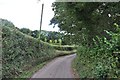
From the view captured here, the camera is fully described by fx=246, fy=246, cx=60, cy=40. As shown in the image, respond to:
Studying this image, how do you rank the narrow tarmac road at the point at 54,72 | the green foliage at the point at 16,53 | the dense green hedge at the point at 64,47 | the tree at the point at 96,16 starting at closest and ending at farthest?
the tree at the point at 96,16, the green foliage at the point at 16,53, the narrow tarmac road at the point at 54,72, the dense green hedge at the point at 64,47

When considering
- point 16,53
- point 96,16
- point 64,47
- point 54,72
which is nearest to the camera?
point 96,16

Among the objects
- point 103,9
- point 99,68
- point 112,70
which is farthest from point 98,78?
point 103,9

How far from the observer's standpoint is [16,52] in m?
12.8

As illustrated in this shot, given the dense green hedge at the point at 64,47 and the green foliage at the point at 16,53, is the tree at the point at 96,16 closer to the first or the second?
the green foliage at the point at 16,53

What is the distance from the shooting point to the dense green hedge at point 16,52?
11570 millimetres

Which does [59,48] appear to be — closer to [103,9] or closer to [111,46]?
[103,9]

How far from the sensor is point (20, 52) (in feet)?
44.3

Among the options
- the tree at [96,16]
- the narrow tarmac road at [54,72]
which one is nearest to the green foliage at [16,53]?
the narrow tarmac road at [54,72]

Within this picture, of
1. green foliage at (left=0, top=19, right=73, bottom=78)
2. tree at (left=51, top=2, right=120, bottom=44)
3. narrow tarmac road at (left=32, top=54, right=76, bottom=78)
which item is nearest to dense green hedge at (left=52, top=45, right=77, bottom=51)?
narrow tarmac road at (left=32, top=54, right=76, bottom=78)

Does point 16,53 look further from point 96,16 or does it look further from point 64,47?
point 64,47

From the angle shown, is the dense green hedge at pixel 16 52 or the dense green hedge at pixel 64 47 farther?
the dense green hedge at pixel 64 47

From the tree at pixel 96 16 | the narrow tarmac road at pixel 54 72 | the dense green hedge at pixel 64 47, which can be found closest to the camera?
the tree at pixel 96 16

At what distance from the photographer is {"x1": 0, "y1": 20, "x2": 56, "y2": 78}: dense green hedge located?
11570 millimetres

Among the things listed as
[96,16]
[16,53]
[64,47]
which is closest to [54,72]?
[16,53]
